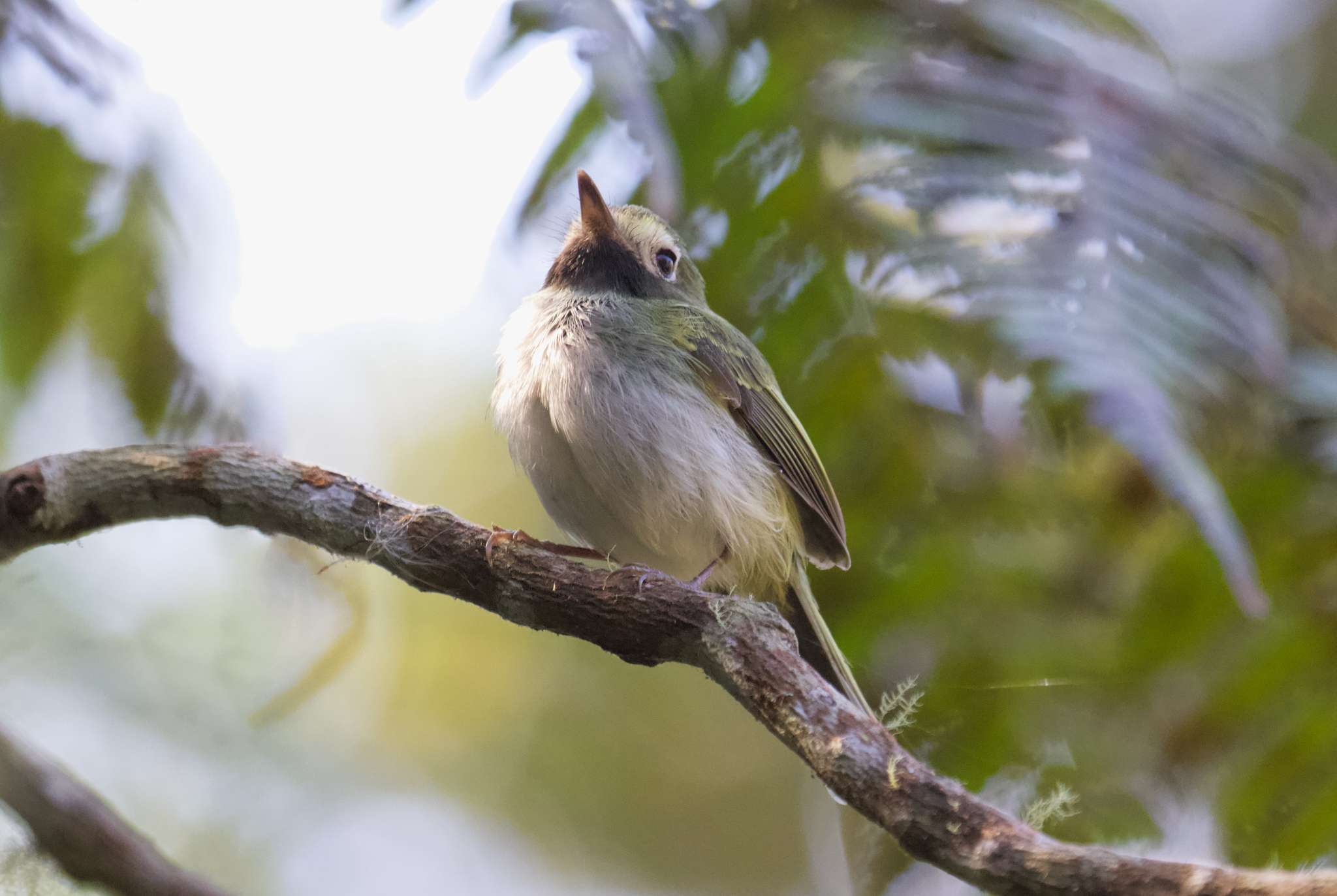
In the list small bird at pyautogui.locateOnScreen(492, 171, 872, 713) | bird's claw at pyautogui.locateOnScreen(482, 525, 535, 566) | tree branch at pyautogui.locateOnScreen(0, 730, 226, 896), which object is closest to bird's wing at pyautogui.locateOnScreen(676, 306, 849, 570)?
small bird at pyautogui.locateOnScreen(492, 171, 872, 713)

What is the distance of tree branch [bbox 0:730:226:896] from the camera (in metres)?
1.53

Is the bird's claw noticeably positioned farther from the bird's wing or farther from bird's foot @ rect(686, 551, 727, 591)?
the bird's wing

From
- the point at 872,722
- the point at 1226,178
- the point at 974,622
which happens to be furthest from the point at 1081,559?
the point at 872,722

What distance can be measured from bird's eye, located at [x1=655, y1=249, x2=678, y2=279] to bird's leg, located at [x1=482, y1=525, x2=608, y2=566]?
35.2 inches

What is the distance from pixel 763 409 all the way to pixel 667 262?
648 millimetres

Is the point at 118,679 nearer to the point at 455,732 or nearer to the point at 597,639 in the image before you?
the point at 455,732

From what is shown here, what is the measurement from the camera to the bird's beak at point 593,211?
288cm

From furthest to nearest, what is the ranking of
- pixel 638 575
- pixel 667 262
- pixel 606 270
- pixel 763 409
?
pixel 667 262, pixel 606 270, pixel 763 409, pixel 638 575

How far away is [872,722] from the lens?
1.72 meters

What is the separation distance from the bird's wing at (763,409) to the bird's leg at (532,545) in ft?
1.81

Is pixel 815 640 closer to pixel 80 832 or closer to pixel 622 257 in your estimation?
pixel 622 257

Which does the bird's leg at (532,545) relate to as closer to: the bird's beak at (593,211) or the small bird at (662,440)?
the small bird at (662,440)

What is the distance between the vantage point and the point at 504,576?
7.01 feet

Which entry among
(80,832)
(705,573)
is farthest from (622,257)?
(80,832)
